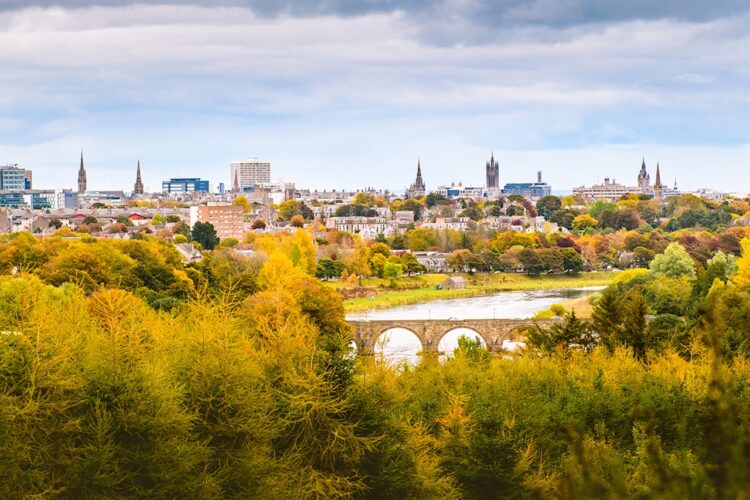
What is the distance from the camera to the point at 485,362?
997 inches

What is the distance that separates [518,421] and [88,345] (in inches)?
289

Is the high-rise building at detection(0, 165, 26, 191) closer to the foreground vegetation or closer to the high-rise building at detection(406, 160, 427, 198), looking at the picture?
the high-rise building at detection(406, 160, 427, 198)

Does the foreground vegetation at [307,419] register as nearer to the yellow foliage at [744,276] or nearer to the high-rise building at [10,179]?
the yellow foliage at [744,276]

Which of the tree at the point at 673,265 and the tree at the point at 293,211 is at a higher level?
the tree at the point at 293,211

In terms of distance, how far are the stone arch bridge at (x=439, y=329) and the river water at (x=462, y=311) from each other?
0.50 metres

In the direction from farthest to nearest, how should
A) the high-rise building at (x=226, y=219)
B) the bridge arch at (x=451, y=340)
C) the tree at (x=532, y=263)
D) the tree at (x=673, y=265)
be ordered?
the high-rise building at (x=226, y=219) → the tree at (x=532, y=263) → the tree at (x=673, y=265) → the bridge arch at (x=451, y=340)

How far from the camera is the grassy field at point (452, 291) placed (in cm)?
5234

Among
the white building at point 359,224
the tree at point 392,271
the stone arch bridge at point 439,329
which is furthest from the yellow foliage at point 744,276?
the white building at point 359,224

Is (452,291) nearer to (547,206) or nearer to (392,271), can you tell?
(392,271)

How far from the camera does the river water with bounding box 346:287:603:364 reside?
1426 inches

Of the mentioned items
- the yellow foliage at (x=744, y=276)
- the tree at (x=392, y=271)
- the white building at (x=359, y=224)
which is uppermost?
the white building at (x=359, y=224)

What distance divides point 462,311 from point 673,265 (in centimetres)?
958

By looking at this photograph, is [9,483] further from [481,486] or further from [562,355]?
[562,355]

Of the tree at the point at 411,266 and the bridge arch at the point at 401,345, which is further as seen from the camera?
the tree at the point at 411,266
